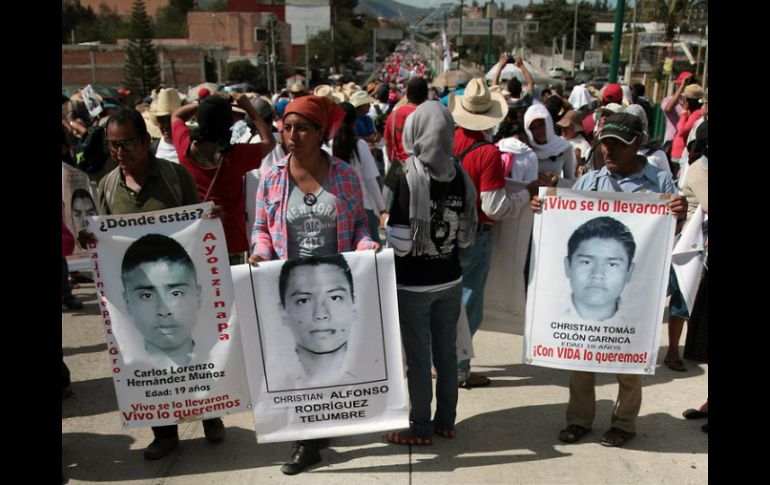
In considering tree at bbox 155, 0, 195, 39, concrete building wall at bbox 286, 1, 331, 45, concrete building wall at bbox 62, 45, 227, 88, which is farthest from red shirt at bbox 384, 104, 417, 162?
tree at bbox 155, 0, 195, 39

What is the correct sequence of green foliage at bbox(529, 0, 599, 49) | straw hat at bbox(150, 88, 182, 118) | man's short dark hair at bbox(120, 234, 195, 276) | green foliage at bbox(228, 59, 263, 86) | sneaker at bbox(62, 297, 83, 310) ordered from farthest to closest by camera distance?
green foliage at bbox(529, 0, 599, 49) < green foliage at bbox(228, 59, 263, 86) < sneaker at bbox(62, 297, 83, 310) < straw hat at bbox(150, 88, 182, 118) < man's short dark hair at bbox(120, 234, 195, 276)

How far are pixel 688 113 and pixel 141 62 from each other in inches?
2480

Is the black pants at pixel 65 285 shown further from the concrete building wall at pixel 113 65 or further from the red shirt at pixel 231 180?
the concrete building wall at pixel 113 65

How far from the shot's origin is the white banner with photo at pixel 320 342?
372 cm

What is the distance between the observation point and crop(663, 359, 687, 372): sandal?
5434mm

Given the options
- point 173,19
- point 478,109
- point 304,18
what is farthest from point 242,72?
point 478,109

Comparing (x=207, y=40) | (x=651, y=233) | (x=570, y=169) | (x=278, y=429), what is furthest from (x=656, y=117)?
(x=207, y=40)

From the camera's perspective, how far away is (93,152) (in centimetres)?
718

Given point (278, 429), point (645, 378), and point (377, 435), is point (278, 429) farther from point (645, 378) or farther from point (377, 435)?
point (645, 378)

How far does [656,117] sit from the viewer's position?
14414mm

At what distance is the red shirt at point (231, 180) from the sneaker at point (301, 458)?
61.7 inches

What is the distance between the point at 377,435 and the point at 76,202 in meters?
3.00

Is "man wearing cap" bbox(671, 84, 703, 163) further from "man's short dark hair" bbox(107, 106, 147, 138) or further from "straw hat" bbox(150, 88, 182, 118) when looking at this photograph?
"man's short dark hair" bbox(107, 106, 147, 138)

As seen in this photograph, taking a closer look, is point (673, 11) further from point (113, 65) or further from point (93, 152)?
point (113, 65)
